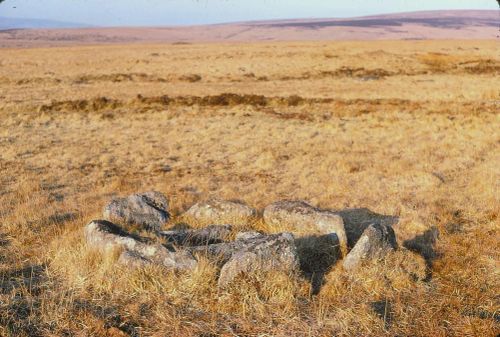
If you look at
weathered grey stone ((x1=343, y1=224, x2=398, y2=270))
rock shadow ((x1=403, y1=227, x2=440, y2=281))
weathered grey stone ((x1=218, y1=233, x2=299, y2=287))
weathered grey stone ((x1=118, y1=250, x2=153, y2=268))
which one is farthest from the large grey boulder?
rock shadow ((x1=403, y1=227, x2=440, y2=281))

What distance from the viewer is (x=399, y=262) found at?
638 cm

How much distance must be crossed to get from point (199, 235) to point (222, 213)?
1.09 m

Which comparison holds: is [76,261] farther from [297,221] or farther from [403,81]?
[403,81]

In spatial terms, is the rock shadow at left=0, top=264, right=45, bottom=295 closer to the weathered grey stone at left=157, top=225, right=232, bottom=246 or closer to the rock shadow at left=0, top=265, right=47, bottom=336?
the rock shadow at left=0, top=265, right=47, bottom=336

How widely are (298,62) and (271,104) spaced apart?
77.3 feet

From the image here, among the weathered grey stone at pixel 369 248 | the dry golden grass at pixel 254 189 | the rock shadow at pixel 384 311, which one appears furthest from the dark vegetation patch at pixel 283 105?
the rock shadow at pixel 384 311

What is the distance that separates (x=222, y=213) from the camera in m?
8.35

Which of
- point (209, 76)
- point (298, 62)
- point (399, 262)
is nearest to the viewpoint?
point (399, 262)

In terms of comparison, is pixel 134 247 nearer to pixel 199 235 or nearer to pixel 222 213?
pixel 199 235

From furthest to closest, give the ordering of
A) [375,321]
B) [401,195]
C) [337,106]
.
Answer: [337,106] → [401,195] → [375,321]

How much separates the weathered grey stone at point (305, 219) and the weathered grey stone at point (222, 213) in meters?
0.34

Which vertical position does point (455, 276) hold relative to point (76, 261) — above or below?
below

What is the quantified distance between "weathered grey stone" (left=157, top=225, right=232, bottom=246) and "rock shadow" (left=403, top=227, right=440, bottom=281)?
107 inches

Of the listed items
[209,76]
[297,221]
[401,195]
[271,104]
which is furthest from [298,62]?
[297,221]
